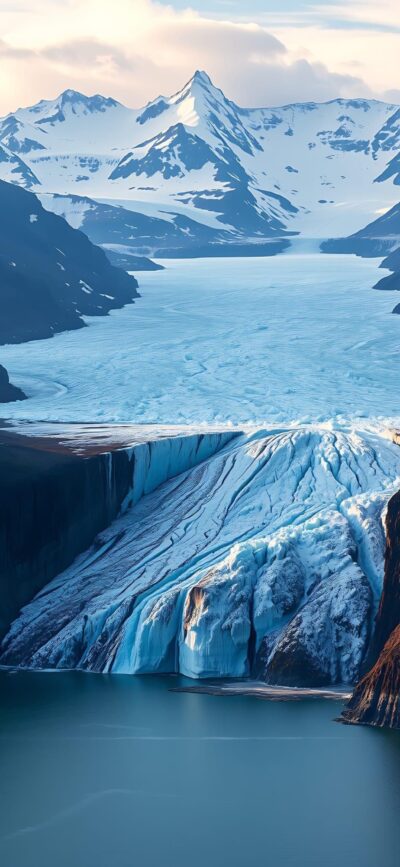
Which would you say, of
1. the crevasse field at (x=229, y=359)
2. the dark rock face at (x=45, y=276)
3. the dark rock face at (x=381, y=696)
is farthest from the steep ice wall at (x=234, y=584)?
the dark rock face at (x=45, y=276)

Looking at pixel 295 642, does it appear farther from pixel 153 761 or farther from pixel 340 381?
pixel 340 381

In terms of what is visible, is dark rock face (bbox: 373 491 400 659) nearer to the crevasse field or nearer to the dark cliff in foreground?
the dark cliff in foreground

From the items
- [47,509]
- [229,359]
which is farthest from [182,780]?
[229,359]

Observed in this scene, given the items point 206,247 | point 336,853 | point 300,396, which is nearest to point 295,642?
point 336,853

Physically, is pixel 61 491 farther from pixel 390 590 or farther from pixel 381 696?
pixel 381 696

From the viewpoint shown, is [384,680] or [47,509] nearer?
[384,680]

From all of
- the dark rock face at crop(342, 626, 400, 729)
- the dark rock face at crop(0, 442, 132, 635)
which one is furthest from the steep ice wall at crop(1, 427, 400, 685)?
the dark rock face at crop(342, 626, 400, 729)
